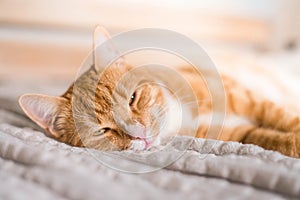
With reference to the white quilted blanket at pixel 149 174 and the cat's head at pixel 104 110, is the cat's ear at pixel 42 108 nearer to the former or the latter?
the cat's head at pixel 104 110

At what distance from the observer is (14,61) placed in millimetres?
2156

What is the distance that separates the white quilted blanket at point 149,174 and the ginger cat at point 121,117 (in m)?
0.14

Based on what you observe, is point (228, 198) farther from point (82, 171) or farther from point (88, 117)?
point (88, 117)

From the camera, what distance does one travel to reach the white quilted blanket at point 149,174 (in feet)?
2.19

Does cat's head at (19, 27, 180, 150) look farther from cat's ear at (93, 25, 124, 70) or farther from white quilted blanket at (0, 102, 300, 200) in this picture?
white quilted blanket at (0, 102, 300, 200)

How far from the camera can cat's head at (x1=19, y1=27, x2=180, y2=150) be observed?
1000mm

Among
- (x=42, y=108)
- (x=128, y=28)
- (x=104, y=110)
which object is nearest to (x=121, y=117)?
(x=104, y=110)

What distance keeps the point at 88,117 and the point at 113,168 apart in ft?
0.91

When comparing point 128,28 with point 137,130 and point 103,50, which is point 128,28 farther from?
point 137,130

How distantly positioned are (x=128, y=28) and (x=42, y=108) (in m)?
1.25

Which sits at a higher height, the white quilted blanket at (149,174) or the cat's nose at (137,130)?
the white quilted blanket at (149,174)

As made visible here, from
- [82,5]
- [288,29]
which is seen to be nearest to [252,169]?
[82,5]

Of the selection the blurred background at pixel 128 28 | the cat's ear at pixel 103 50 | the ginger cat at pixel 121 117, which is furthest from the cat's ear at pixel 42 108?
the blurred background at pixel 128 28

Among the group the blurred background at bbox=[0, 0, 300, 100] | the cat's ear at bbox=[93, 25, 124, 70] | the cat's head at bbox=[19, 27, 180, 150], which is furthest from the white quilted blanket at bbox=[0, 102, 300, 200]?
the blurred background at bbox=[0, 0, 300, 100]
